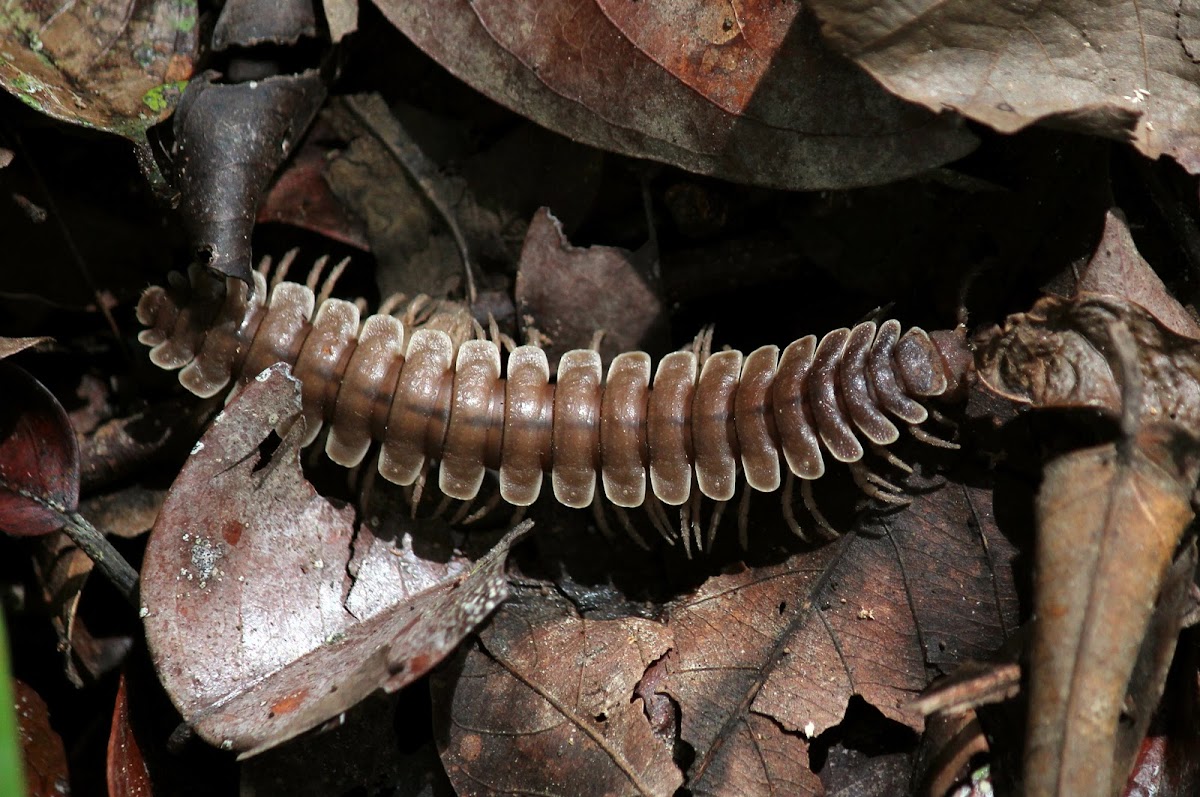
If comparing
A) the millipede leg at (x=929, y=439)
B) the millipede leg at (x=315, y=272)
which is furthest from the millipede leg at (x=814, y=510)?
the millipede leg at (x=315, y=272)

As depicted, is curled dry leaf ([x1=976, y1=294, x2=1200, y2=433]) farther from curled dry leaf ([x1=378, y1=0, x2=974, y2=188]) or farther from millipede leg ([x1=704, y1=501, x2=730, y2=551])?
millipede leg ([x1=704, y1=501, x2=730, y2=551])

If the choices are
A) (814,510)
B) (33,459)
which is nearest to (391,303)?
(33,459)

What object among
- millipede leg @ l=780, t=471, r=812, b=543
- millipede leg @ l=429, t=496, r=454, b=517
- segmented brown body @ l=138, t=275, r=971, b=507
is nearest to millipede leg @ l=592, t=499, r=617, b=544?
segmented brown body @ l=138, t=275, r=971, b=507

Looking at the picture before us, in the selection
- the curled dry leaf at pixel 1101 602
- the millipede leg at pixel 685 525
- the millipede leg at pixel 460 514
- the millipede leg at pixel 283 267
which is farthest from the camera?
the millipede leg at pixel 283 267

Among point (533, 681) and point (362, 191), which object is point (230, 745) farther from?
point (362, 191)

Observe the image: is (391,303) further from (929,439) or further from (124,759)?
(929,439)

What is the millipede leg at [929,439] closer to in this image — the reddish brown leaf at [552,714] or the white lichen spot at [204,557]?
the reddish brown leaf at [552,714]
